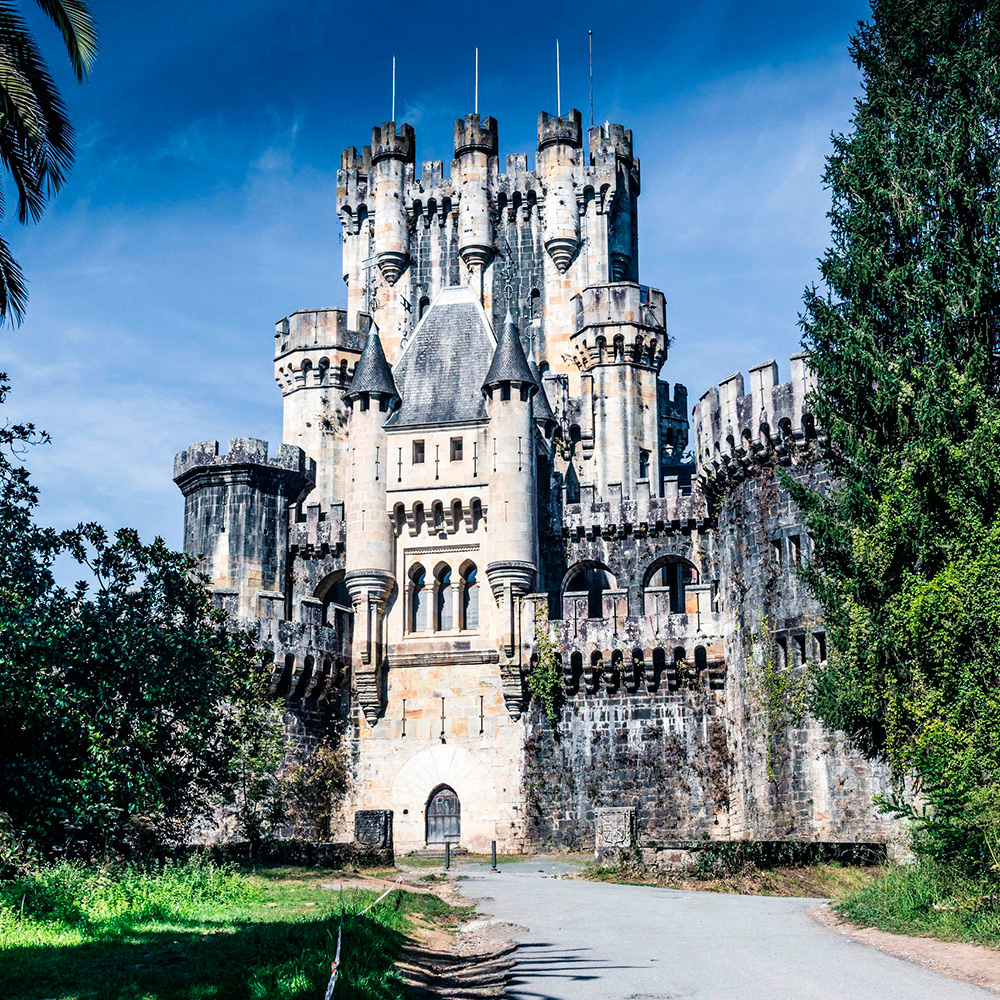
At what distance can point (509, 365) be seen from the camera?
137 ft

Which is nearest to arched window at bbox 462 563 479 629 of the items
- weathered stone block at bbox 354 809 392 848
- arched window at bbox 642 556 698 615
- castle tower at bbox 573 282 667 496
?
arched window at bbox 642 556 698 615

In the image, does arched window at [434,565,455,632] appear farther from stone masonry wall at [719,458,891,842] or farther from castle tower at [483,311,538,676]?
stone masonry wall at [719,458,891,842]

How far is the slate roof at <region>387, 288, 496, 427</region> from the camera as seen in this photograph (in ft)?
141

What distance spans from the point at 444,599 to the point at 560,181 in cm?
2116

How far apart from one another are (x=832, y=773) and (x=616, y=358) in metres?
21.2

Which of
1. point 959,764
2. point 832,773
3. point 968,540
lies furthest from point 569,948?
point 832,773

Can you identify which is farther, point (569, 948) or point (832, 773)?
point (832, 773)

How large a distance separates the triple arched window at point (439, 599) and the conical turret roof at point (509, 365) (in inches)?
235

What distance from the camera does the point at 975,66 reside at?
28.6m

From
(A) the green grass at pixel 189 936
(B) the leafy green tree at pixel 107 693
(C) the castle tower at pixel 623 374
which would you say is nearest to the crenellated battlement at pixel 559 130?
(C) the castle tower at pixel 623 374

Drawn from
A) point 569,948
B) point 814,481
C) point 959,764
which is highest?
point 814,481

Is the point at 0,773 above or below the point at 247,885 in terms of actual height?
above

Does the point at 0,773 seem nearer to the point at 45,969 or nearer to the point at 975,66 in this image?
the point at 45,969

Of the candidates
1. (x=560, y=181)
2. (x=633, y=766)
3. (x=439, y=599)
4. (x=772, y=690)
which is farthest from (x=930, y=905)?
(x=560, y=181)
